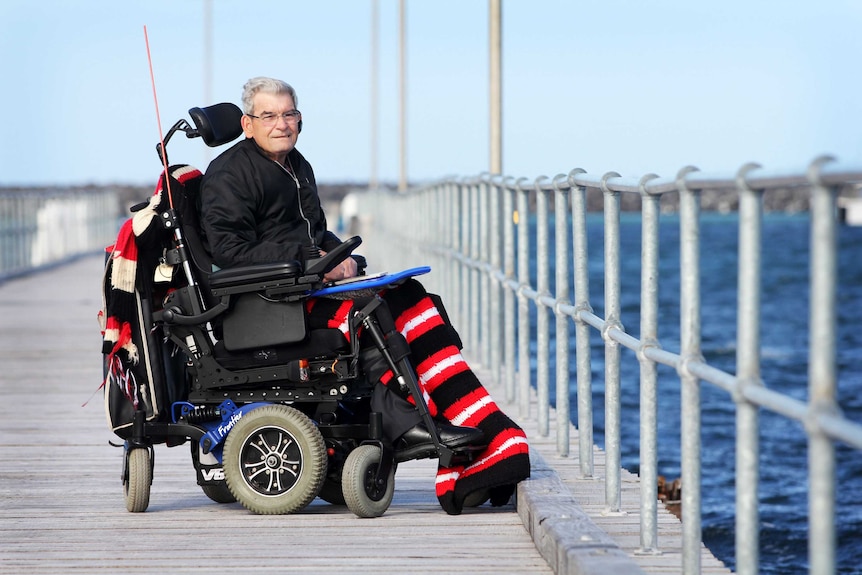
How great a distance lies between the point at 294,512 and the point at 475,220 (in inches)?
171

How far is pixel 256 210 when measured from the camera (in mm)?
5629

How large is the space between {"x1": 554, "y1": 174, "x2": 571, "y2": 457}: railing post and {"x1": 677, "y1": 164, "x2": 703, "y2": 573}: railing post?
85.6 inches

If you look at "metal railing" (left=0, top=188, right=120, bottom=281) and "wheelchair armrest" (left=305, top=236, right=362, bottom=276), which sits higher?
"wheelchair armrest" (left=305, top=236, right=362, bottom=276)

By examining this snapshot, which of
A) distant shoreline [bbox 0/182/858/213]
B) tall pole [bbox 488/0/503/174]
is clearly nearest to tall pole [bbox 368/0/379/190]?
distant shoreline [bbox 0/182/858/213]

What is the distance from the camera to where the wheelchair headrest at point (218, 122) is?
5.58 meters

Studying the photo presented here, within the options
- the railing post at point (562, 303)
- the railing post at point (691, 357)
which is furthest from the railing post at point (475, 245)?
the railing post at point (691, 357)

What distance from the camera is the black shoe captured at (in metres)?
5.37

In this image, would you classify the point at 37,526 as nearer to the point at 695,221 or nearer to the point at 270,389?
the point at 270,389

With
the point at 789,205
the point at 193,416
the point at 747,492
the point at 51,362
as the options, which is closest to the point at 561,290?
the point at 193,416

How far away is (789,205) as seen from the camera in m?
164

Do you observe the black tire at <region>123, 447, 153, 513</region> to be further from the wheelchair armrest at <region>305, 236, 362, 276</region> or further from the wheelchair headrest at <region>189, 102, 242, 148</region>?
the wheelchair headrest at <region>189, 102, 242, 148</region>

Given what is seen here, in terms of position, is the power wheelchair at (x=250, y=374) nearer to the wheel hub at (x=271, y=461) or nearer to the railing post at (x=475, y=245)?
the wheel hub at (x=271, y=461)

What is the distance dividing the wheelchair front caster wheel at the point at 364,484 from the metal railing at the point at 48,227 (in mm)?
19312

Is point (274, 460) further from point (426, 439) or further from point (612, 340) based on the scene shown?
point (612, 340)
